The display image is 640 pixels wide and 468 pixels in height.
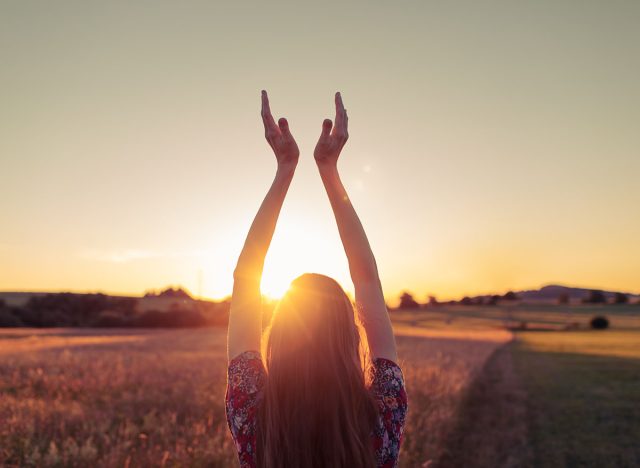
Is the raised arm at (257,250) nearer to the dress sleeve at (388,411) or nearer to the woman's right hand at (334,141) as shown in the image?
the woman's right hand at (334,141)

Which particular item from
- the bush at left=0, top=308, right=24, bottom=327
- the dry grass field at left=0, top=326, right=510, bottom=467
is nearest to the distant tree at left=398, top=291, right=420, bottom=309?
the bush at left=0, top=308, right=24, bottom=327

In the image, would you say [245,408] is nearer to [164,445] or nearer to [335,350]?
[335,350]

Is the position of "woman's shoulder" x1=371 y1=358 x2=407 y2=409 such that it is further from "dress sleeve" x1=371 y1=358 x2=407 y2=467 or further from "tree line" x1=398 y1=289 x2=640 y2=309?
"tree line" x1=398 y1=289 x2=640 y2=309

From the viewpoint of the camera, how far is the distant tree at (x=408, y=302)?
125 meters

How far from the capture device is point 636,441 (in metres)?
11.6

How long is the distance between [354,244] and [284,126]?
1.93 ft

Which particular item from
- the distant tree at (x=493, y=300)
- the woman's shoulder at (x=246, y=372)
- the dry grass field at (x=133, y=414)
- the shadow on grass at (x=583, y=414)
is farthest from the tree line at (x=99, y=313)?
the distant tree at (x=493, y=300)

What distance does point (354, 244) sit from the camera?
2516 mm

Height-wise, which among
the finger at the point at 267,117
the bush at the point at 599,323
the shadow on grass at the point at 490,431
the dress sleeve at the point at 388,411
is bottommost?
the shadow on grass at the point at 490,431

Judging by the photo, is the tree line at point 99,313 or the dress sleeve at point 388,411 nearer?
the dress sleeve at point 388,411

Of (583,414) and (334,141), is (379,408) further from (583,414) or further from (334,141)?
(583,414)

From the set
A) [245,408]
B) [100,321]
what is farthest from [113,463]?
[100,321]

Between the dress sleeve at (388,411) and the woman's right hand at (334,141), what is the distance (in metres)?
0.90

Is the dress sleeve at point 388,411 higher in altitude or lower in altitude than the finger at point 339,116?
lower
